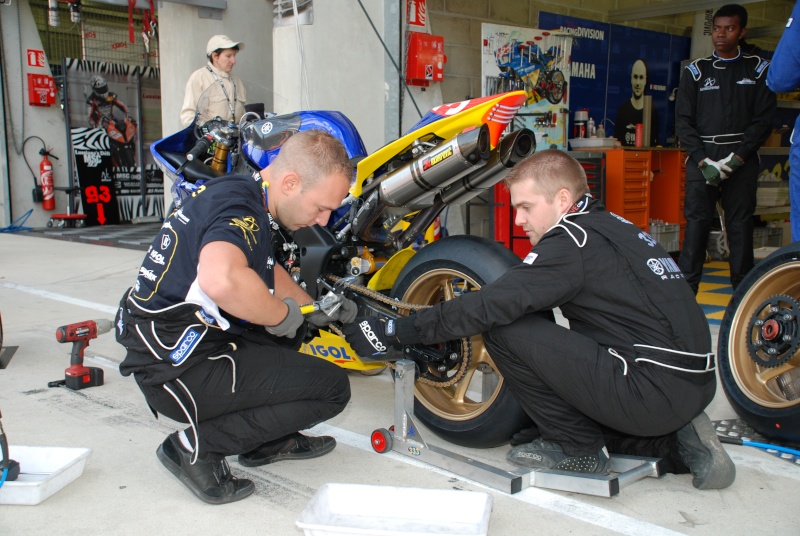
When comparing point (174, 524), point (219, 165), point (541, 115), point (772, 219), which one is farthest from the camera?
point (772, 219)

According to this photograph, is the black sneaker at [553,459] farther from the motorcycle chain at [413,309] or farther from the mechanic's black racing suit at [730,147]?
the mechanic's black racing suit at [730,147]

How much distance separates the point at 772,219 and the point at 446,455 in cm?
854

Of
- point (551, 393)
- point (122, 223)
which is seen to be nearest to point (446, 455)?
point (551, 393)

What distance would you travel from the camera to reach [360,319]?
9.93 feet

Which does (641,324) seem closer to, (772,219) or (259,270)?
(259,270)

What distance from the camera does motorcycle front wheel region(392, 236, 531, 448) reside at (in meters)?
3.04

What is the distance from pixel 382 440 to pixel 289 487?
45 cm

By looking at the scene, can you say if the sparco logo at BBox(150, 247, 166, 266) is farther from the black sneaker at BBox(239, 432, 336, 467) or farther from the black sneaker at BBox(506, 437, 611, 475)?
the black sneaker at BBox(506, 437, 611, 475)

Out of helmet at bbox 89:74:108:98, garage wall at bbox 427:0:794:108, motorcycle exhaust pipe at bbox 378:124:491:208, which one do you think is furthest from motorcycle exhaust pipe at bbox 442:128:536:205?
helmet at bbox 89:74:108:98

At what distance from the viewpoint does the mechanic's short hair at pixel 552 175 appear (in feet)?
9.29

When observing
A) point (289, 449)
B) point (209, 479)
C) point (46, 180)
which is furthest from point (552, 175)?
point (46, 180)

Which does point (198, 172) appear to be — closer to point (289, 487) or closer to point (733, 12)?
point (289, 487)

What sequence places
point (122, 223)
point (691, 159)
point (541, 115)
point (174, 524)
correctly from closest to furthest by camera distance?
1. point (174, 524)
2. point (691, 159)
3. point (541, 115)
4. point (122, 223)

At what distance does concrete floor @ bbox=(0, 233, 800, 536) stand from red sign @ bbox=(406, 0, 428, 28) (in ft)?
14.3
